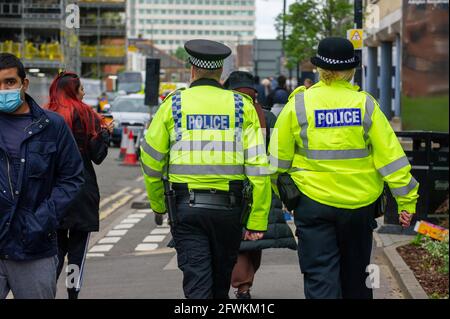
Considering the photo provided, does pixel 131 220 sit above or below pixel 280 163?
below

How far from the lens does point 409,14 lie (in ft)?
22.1

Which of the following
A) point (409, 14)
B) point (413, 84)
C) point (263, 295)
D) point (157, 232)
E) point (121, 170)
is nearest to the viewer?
point (413, 84)

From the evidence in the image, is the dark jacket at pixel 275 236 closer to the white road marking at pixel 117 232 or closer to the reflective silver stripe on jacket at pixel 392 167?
the reflective silver stripe on jacket at pixel 392 167

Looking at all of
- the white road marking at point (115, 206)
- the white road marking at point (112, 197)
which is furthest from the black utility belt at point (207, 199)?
the white road marking at point (112, 197)

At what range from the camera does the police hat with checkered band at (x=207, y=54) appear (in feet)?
22.8

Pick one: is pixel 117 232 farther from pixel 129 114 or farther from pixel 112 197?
pixel 129 114

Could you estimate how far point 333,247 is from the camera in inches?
270

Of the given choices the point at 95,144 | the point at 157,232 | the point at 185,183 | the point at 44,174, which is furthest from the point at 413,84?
the point at 157,232

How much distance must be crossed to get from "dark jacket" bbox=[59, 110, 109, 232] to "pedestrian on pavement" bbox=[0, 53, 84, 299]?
7.03 feet

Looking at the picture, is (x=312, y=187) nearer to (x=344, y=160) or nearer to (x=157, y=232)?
(x=344, y=160)

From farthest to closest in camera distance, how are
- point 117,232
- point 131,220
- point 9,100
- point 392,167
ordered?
point 131,220 → point 117,232 → point 392,167 → point 9,100

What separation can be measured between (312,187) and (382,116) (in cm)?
62

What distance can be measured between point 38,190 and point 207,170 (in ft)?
3.84

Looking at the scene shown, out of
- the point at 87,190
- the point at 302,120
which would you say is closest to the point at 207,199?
the point at 302,120
